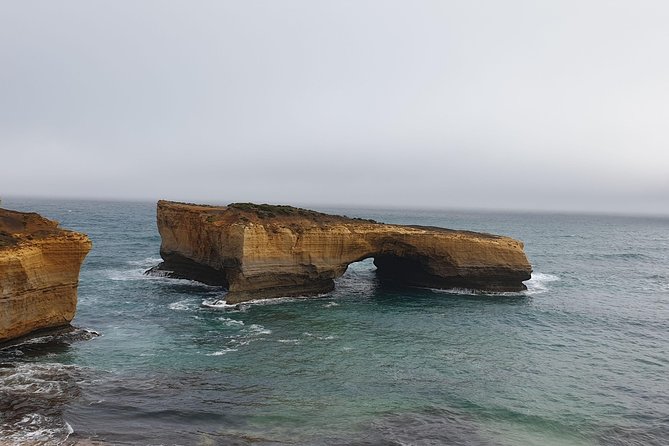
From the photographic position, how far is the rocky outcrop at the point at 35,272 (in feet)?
67.4

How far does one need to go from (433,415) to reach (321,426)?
13.9 ft

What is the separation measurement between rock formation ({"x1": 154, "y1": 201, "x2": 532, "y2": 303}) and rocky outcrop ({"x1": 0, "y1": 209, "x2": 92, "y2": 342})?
11009 millimetres

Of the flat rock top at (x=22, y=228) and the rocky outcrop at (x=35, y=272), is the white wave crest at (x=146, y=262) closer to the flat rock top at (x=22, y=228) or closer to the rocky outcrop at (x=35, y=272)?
the flat rock top at (x=22, y=228)

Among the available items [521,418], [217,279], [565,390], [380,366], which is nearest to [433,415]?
[521,418]

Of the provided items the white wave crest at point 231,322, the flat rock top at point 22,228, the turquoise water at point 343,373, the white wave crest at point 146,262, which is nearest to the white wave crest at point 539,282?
the turquoise water at point 343,373

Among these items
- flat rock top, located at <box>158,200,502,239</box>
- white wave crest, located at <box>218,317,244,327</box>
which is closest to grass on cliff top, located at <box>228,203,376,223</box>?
flat rock top, located at <box>158,200,502,239</box>

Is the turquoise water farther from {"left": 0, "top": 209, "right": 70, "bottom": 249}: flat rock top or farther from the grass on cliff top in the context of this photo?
the grass on cliff top

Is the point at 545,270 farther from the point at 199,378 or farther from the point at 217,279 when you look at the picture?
the point at 199,378

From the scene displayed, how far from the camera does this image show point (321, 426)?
1658cm

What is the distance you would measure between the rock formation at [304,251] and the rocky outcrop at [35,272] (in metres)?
11.0

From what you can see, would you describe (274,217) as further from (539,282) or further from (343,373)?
(539,282)

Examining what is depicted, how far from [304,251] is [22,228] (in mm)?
17733

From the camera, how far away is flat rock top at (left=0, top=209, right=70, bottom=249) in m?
21.5

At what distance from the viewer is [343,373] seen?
69.8 feet
